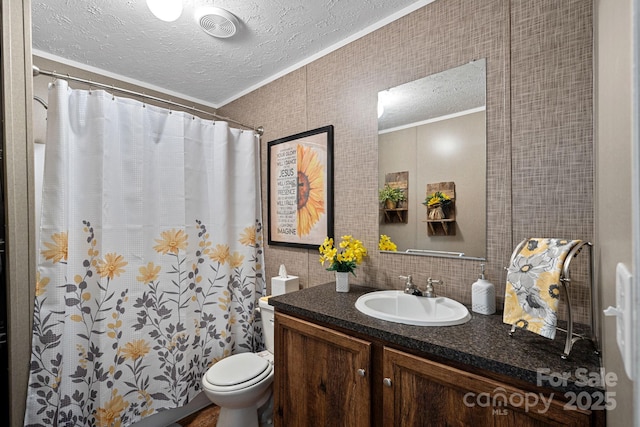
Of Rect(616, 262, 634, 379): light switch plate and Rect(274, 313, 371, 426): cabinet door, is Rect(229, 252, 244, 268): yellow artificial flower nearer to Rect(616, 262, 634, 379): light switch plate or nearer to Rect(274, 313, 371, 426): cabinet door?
Rect(274, 313, 371, 426): cabinet door

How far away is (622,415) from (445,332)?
56 cm

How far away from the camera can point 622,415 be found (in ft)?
1.69

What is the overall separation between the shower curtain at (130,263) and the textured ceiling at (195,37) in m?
0.46

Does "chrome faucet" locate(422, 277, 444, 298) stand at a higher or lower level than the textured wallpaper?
lower

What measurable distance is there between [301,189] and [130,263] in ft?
3.81

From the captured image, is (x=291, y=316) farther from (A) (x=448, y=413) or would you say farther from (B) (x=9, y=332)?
(B) (x=9, y=332)

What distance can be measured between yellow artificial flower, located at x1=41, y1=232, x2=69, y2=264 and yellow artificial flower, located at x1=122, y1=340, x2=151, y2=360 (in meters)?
0.59

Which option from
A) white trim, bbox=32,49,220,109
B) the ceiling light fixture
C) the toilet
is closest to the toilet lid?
the toilet

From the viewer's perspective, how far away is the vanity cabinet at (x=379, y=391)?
85cm

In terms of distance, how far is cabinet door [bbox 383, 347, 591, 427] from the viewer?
2.65ft

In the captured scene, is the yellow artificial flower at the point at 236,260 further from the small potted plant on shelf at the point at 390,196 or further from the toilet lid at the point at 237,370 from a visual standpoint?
the small potted plant on shelf at the point at 390,196

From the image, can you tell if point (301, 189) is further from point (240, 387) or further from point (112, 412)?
point (112, 412)

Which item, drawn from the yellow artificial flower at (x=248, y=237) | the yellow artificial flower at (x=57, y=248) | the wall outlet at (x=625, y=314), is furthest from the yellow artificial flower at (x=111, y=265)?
the wall outlet at (x=625, y=314)

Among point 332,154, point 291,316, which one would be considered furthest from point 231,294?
point 332,154
